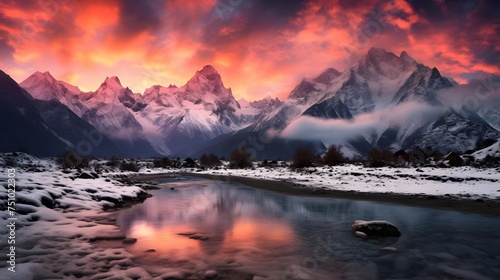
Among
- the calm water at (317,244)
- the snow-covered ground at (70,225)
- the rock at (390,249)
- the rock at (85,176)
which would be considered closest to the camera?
the snow-covered ground at (70,225)

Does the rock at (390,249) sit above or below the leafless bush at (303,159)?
below

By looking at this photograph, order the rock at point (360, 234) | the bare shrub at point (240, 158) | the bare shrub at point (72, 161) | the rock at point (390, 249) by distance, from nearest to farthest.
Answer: the rock at point (390, 249) → the rock at point (360, 234) → the bare shrub at point (72, 161) → the bare shrub at point (240, 158)

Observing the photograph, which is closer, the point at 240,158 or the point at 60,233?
the point at 60,233

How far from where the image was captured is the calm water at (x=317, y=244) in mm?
10812

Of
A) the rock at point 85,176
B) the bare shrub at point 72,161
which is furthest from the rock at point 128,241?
the bare shrub at point 72,161

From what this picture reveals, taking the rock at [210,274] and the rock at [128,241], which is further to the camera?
the rock at [128,241]

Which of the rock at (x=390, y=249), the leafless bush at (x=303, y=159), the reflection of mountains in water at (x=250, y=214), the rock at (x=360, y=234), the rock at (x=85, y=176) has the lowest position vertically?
the reflection of mountains in water at (x=250, y=214)

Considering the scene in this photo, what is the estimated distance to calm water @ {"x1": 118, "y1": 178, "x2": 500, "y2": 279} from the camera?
1081cm

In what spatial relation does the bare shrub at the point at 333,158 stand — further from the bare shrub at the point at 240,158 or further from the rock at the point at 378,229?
the rock at the point at 378,229

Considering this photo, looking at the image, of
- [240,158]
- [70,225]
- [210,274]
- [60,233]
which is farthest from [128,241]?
[240,158]

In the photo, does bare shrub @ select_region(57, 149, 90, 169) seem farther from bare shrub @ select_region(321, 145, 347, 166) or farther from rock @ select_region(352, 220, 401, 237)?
rock @ select_region(352, 220, 401, 237)

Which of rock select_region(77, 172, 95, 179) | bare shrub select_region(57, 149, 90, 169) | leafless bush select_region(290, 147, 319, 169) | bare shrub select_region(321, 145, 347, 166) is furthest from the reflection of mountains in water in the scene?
bare shrub select_region(57, 149, 90, 169)

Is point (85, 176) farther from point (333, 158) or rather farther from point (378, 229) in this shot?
point (333, 158)

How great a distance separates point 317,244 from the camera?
1424 cm
